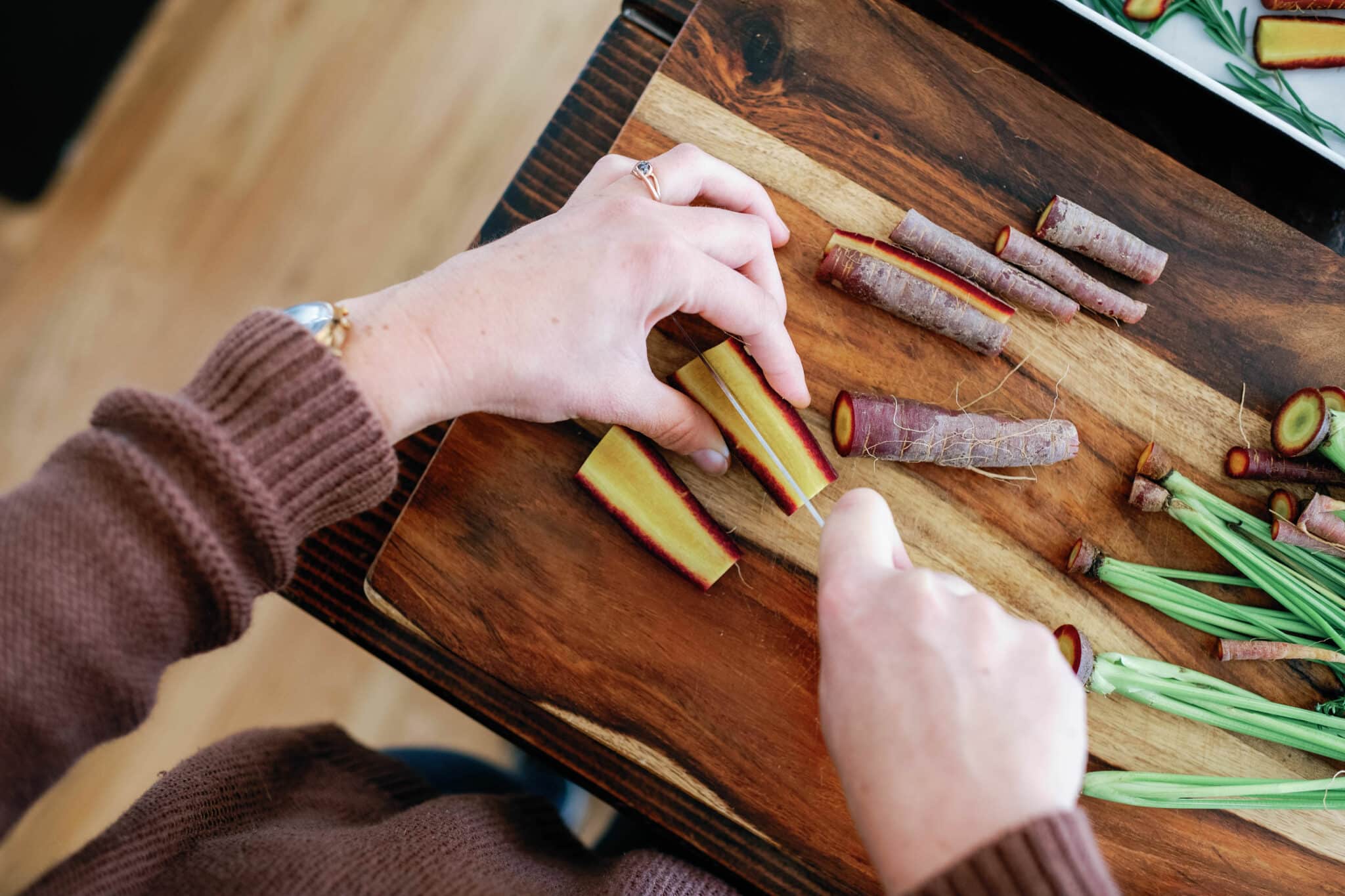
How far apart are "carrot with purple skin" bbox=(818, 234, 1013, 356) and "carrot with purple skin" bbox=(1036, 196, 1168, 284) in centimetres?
24

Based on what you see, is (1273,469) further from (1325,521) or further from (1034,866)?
(1034,866)

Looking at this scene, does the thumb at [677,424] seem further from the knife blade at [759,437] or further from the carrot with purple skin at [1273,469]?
the carrot with purple skin at [1273,469]

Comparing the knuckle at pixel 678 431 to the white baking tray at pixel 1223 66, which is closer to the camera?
the knuckle at pixel 678 431

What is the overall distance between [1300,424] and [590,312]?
57.4 inches

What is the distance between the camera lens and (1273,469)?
1665 mm

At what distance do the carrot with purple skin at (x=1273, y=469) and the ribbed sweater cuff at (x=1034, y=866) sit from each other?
3.49 feet

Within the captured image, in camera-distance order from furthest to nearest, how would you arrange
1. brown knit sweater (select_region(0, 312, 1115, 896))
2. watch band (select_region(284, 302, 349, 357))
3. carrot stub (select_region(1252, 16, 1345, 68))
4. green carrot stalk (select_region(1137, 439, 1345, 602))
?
carrot stub (select_region(1252, 16, 1345, 68)), green carrot stalk (select_region(1137, 439, 1345, 602)), watch band (select_region(284, 302, 349, 357)), brown knit sweater (select_region(0, 312, 1115, 896))

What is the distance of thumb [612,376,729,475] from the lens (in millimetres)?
1480

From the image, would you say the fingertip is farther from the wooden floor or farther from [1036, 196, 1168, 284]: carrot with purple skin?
the wooden floor

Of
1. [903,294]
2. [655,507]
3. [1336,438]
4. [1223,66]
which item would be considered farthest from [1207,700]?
[1223,66]

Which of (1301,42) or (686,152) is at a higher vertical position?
(1301,42)

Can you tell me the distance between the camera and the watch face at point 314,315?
1304mm

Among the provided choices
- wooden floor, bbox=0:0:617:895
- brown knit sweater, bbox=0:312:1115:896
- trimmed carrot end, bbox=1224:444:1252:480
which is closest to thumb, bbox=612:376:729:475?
brown knit sweater, bbox=0:312:1115:896

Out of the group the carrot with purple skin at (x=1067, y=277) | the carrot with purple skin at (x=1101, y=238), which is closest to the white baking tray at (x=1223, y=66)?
the carrot with purple skin at (x=1101, y=238)
